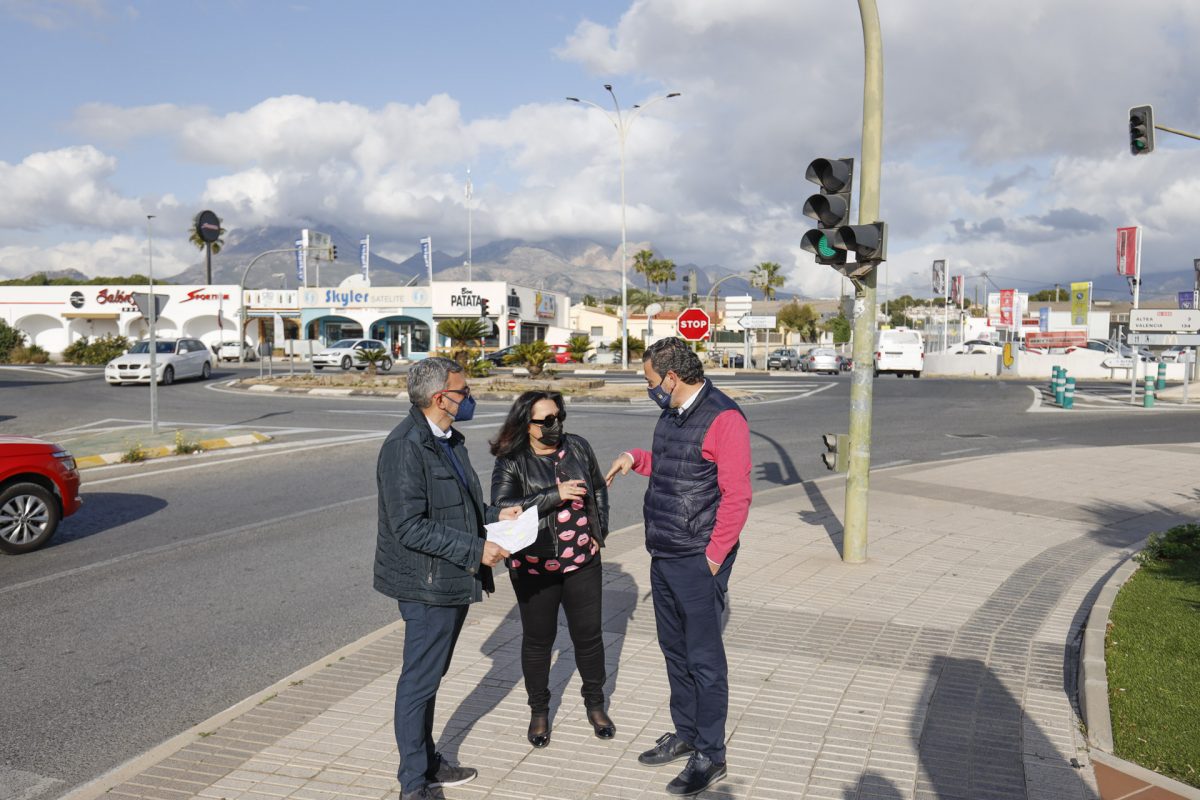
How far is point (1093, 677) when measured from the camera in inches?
203

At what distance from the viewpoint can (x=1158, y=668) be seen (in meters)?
5.28

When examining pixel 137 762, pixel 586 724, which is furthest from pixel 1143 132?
pixel 137 762

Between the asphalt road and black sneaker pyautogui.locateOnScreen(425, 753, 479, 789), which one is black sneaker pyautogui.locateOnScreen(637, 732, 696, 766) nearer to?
black sneaker pyautogui.locateOnScreen(425, 753, 479, 789)

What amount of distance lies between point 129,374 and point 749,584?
97.1 feet

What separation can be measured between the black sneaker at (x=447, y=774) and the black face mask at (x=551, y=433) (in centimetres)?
143

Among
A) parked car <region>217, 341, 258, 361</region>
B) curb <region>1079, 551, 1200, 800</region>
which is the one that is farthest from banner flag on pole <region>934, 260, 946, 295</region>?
curb <region>1079, 551, 1200, 800</region>

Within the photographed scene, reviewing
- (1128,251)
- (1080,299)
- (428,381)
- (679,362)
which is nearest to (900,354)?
(1128,251)

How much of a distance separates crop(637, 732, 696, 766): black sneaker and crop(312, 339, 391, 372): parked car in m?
39.0

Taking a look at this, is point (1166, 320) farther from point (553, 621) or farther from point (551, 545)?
point (551, 545)

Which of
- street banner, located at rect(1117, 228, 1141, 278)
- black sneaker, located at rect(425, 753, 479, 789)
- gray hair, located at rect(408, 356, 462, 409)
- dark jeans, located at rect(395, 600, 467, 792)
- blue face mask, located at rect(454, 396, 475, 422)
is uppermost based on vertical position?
street banner, located at rect(1117, 228, 1141, 278)

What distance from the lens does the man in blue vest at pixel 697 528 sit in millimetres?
4145

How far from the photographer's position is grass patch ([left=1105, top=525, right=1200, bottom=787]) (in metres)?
4.33

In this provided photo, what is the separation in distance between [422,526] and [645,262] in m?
105

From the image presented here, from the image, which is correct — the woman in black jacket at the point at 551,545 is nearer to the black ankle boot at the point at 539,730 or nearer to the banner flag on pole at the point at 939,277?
the black ankle boot at the point at 539,730
